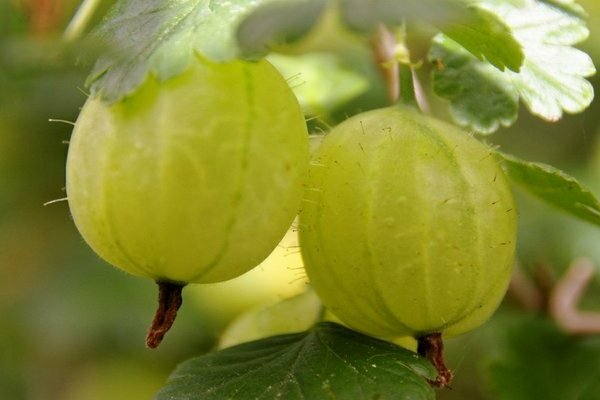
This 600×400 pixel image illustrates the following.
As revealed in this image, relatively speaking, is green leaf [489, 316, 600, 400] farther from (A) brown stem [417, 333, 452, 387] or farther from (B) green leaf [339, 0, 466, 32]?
(B) green leaf [339, 0, 466, 32]

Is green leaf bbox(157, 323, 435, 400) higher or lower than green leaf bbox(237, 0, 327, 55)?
lower

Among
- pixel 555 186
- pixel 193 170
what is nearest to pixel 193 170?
pixel 193 170

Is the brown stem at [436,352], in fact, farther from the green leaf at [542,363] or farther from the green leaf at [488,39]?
the green leaf at [542,363]

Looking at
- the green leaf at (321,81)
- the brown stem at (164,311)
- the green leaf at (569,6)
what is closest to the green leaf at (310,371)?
the brown stem at (164,311)

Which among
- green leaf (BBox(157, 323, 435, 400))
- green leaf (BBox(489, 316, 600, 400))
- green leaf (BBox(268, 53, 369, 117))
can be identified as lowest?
green leaf (BBox(489, 316, 600, 400))

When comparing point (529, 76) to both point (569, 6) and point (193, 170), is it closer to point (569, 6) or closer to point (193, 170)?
point (569, 6)

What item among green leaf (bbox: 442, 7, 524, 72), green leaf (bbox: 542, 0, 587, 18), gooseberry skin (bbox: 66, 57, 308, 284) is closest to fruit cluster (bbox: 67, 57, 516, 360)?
gooseberry skin (bbox: 66, 57, 308, 284)

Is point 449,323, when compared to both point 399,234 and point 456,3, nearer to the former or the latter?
point 399,234
